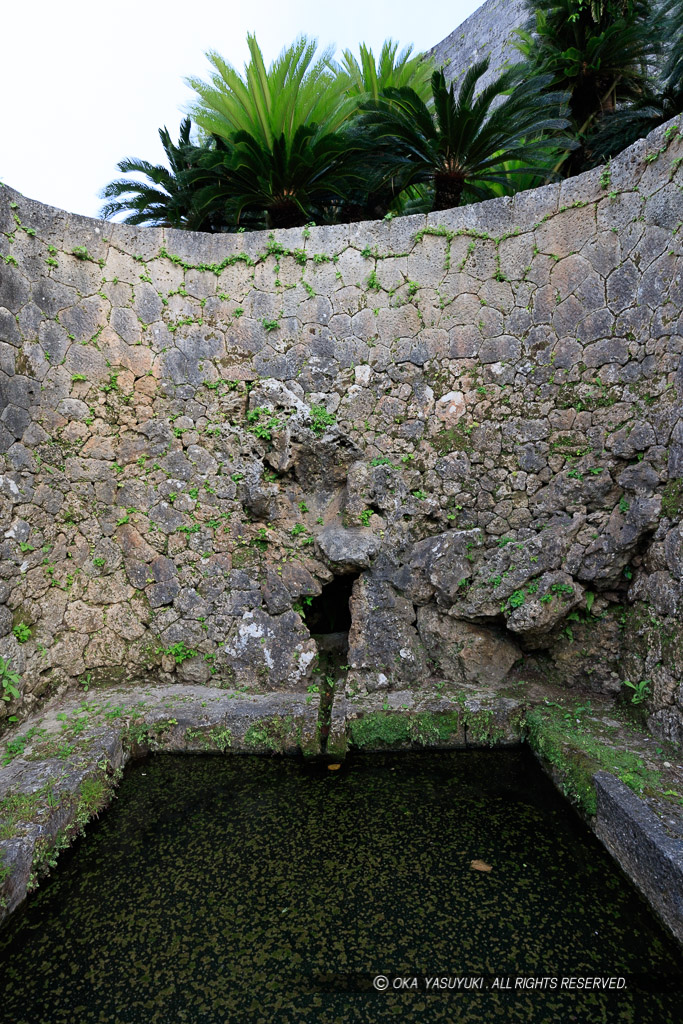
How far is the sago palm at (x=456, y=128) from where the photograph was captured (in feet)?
14.5

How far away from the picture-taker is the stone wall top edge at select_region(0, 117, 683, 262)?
3.81m

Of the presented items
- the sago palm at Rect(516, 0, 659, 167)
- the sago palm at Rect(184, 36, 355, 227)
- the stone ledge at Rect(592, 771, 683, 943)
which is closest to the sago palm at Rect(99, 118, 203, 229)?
the sago palm at Rect(184, 36, 355, 227)

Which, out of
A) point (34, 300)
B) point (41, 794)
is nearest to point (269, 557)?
point (41, 794)

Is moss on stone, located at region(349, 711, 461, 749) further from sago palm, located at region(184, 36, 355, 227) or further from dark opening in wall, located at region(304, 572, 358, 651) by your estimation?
sago palm, located at region(184, 36, 355, 227)

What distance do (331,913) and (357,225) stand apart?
14.8ft

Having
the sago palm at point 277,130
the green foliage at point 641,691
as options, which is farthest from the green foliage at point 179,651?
the sago palm at point 277,130

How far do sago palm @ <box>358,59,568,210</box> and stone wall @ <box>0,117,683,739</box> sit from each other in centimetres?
87

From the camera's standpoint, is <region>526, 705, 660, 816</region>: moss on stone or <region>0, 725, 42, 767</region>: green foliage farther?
<region>0, 725, 42, 767</region>: green foliage

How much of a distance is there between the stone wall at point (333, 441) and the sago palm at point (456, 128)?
2.84 feet

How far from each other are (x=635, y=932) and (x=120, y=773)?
282 centimetres

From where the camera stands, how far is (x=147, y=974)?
2.13 meters

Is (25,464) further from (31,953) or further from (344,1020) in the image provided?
(344,1020)

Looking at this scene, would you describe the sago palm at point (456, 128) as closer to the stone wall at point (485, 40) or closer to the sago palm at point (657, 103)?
the sago palm at point (657, 103)

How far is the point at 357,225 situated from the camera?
14.2ft
